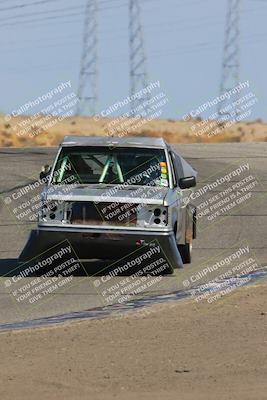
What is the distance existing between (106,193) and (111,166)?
836 mm

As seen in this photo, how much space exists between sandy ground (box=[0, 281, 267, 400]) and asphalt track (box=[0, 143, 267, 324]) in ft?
4.93

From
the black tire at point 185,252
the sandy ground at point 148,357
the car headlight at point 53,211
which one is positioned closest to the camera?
the sandy ground at point 148,357

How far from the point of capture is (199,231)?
68.2 ft

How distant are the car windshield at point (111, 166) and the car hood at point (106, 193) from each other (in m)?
0.28

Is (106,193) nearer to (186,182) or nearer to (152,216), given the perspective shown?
(152,216)

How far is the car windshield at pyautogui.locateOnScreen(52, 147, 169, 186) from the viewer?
1530cm

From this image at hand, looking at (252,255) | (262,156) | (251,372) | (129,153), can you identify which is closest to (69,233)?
(129,153)

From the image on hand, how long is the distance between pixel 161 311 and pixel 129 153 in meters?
4.34

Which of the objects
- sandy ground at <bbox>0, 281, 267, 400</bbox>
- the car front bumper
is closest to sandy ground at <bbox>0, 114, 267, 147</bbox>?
the car front bumper

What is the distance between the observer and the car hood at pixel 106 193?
47.5 feet

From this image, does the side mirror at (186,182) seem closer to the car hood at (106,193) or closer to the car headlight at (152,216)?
the car hood at (106,193)

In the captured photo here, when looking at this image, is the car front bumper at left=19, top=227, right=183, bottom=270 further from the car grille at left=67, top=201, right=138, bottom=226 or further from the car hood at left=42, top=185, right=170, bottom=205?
the car hood at left=42, top=185, right=170, bottom=205

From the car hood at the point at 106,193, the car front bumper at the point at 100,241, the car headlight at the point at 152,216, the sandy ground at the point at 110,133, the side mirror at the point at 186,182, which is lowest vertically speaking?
the sandy ground at the point at 110,133

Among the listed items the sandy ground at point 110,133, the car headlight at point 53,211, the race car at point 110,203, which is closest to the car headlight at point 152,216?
the race car at point 110,203
